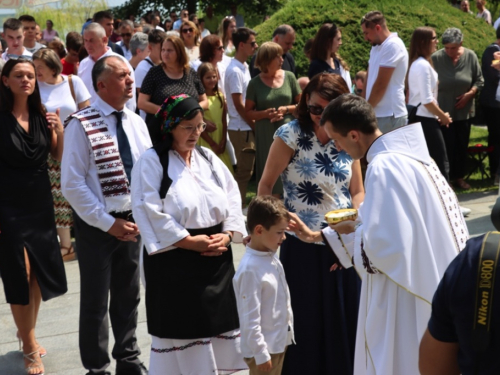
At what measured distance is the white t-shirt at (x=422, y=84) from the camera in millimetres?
9406

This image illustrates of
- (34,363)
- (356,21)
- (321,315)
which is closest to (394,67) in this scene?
(356,21)

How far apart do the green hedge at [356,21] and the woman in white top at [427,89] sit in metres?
2.11

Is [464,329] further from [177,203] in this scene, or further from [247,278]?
[177,203]

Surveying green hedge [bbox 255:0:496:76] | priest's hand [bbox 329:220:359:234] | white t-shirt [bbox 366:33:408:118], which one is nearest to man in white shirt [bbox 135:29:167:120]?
white t-shirt [bbox 366:33:408:118]

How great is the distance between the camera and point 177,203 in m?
4.48

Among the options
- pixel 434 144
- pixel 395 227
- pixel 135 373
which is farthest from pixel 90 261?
pixel 434 144

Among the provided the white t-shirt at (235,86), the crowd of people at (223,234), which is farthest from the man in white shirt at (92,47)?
the crowd of people at (223,234)

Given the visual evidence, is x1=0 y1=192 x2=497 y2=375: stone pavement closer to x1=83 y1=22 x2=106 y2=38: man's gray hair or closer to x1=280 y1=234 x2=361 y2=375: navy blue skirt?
x1=280 y1=234 x2=361 y2=375: navy blue skirt

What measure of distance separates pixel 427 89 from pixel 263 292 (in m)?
5.90

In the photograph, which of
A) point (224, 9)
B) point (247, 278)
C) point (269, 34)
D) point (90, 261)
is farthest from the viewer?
point (224, 9)

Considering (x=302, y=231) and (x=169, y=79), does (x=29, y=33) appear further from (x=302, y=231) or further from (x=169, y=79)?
(x=302, y=231)

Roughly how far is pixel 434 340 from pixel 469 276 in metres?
0.31

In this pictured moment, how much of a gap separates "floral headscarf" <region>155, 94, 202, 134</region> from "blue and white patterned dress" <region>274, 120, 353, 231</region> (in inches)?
25.2

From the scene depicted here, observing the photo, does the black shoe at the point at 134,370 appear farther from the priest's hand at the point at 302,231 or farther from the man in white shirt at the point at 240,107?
the man in white shirt at the point at 240,107
